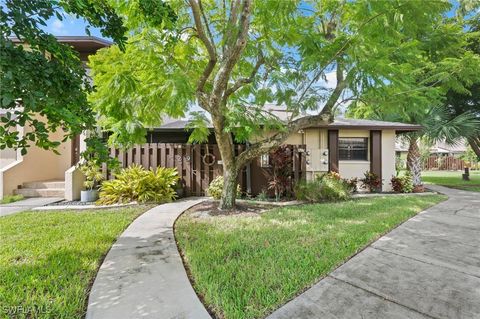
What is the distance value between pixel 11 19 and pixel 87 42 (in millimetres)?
9701

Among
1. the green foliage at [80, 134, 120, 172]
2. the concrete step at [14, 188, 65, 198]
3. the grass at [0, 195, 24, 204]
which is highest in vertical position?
the green foliage at [80, 134, 120, 172]

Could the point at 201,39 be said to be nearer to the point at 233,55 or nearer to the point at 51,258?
the point at 233,55

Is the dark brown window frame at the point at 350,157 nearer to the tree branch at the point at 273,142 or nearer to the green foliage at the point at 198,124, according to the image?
the tree branch at the point at 273,142

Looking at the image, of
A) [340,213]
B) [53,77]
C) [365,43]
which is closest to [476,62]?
[365,43]

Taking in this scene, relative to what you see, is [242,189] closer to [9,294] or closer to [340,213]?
[340,213]

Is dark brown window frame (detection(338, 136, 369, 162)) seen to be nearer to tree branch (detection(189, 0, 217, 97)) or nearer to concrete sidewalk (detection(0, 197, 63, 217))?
tree branch (detection(189, 0, 217, 97))

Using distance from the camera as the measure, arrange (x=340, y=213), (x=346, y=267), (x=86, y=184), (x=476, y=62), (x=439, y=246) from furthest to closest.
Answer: (x=86, y=184), (x=476, y=62), (x=340, y=213), (x=439, y=246), (x=346, y=267)

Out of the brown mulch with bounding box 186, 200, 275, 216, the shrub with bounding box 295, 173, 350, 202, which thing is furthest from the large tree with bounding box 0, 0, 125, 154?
the shrub with bounding box 295, 173, 350, 202

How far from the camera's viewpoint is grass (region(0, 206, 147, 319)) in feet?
8.41

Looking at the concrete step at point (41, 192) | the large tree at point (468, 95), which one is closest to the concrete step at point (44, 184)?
the concrete step at point (41, 192)

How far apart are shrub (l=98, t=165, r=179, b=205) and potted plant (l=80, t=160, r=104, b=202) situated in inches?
13.3

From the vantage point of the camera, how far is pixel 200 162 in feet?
31.3

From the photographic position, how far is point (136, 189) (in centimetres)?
801

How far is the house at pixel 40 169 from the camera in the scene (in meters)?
8.49
